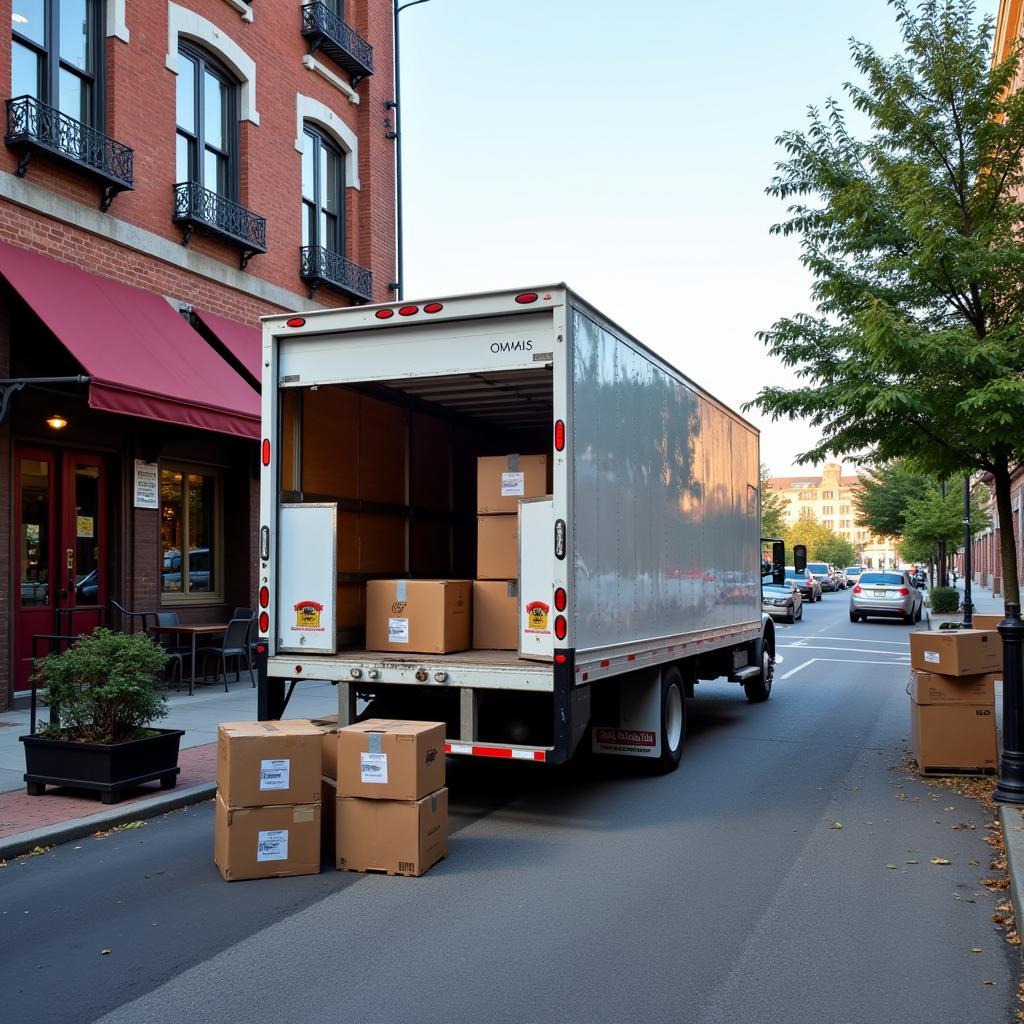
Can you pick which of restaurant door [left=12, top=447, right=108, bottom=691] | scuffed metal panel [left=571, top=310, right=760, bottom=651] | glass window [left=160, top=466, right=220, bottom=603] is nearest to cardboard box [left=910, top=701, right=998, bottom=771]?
scuffed metal panel [left=571, top=310, right=760, bottom=651]

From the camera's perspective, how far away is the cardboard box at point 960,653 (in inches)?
330

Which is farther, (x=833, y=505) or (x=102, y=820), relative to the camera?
(x=833, y=505)

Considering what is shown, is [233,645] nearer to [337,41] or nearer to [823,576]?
[337,41]

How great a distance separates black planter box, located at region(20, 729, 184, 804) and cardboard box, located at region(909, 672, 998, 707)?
6.05 metres

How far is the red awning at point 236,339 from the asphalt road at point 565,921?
783 centimetres

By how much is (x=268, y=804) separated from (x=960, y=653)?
18.4 ft

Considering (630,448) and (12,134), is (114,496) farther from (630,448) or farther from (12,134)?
(630,448)

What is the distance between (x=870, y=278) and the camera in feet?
34.5

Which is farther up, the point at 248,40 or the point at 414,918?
the point at 248,40

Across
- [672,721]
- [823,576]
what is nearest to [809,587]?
[823,576]

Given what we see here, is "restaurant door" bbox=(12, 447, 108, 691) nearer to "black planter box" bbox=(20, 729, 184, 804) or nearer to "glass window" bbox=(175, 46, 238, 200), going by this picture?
"black planter box" bbox=(20, 729, 184, 804)

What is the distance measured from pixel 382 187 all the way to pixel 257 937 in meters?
16.6

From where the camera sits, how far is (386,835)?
600 centimetres

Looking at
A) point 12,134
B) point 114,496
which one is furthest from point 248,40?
point 114,496
